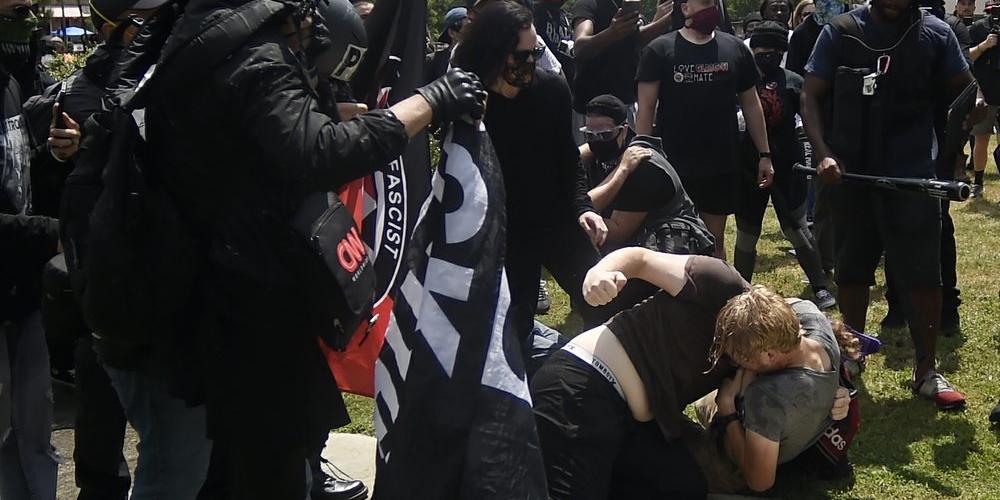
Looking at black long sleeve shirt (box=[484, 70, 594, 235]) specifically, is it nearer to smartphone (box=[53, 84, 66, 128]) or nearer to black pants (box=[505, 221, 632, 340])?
black pants (box=[505, 221, 632, 340])

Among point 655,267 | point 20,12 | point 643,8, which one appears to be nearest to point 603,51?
point 655,267

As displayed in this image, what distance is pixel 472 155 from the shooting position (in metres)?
2.79

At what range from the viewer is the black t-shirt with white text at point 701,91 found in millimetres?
5859

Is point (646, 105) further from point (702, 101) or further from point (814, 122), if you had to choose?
point (814, 122)

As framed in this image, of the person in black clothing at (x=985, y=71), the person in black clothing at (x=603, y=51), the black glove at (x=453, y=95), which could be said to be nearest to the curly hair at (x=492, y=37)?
the black glove at (x=453, y=95)

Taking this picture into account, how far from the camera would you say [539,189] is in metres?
4.04

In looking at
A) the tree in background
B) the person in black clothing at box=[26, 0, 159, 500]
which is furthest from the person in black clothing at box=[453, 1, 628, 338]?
the tree in background

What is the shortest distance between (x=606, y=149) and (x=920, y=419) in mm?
1869

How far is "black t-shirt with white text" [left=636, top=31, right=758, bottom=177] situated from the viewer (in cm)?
586

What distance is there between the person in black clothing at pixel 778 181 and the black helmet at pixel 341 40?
402 cm

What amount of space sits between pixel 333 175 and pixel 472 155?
0.54 m

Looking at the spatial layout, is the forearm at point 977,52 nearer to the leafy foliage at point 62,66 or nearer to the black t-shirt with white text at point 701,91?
the black t-shirt with white text at point 701,91

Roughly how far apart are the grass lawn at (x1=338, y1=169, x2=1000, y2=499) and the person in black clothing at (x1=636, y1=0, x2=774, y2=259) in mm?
1137

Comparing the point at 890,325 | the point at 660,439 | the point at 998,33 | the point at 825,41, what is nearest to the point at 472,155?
the point at 660,439
